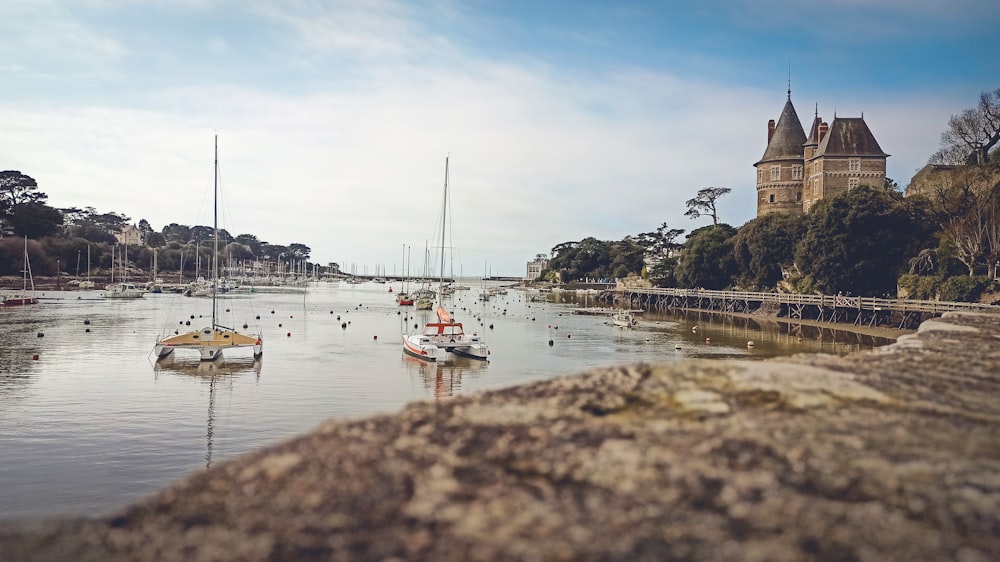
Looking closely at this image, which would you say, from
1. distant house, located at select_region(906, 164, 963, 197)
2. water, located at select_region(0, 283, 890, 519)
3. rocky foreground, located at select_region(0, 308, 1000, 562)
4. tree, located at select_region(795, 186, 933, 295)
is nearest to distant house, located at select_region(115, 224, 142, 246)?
water, located at select_region(0, 283, 890, 519)

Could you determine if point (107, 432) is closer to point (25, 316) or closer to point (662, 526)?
point (662, 526)

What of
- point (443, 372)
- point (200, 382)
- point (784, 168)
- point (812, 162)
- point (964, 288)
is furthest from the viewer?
point (784, 168)

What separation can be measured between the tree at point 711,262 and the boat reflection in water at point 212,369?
6598 centimetres

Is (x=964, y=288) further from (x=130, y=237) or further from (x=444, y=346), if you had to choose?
(x=130, y=237)

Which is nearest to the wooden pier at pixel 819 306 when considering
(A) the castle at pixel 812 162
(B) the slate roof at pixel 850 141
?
(A) the castle at pixel 812 162

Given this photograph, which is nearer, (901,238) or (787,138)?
(901,238)

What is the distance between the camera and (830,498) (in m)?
3.56

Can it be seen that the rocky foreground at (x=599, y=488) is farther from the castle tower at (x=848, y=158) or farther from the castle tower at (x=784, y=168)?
the castle tower at (x=784, y=168)

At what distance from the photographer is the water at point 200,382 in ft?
52.4

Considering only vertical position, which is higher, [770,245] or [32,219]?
[32,219]

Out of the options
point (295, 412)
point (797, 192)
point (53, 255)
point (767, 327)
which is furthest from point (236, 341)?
point (53, 255)

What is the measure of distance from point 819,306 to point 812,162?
27.8m

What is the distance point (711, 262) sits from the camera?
86688 mm

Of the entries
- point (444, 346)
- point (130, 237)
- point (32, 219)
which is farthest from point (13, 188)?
point (444, 346)
